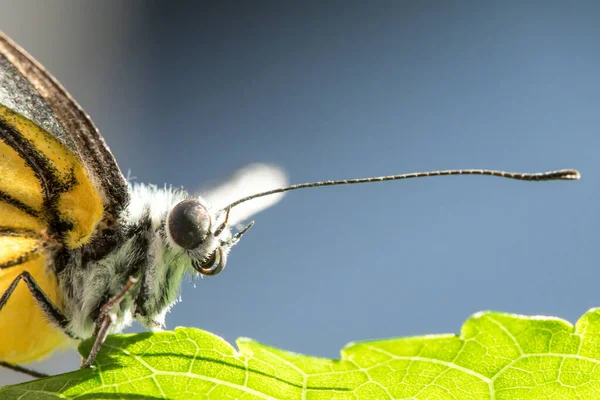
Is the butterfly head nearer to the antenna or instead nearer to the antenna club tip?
the antenna

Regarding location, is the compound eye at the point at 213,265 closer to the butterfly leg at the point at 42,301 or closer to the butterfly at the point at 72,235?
the butterfly at the point at 72,235

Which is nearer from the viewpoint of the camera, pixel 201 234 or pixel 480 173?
pixel 480 173

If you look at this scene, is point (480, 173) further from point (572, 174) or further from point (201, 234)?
point (201, 234)

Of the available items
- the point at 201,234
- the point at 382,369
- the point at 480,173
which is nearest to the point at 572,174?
the point at 480,173

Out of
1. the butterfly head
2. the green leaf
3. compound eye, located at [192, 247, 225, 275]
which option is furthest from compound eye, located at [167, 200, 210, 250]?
the green leaf


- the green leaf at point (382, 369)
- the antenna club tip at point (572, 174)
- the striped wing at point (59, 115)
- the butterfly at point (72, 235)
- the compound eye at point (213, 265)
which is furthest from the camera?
the compound eye at point (213, 265)

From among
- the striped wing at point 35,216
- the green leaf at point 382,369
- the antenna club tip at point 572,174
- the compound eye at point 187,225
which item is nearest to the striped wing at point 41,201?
the striped wing at point 35,216
